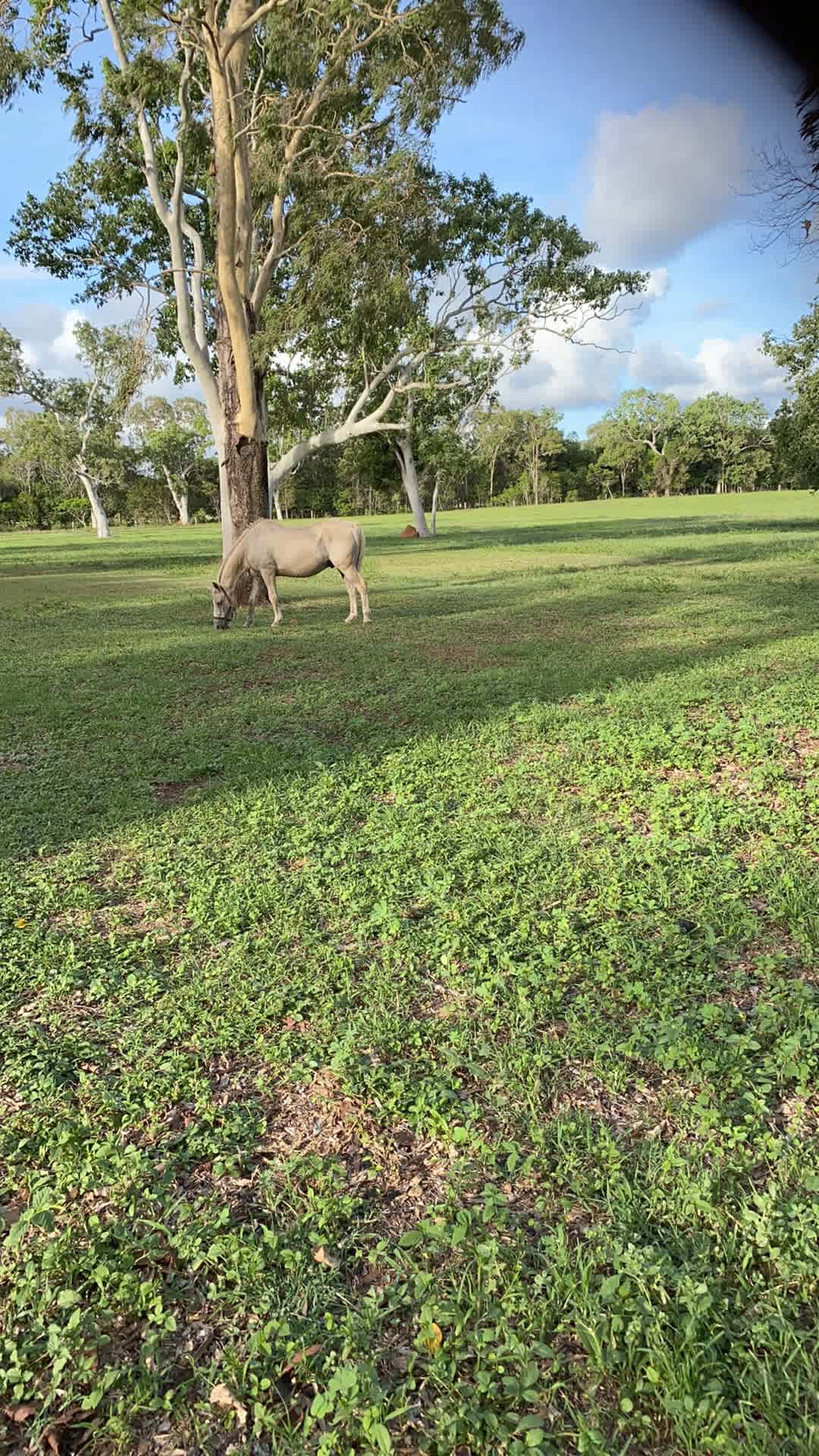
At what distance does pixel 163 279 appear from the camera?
19219 millimetres

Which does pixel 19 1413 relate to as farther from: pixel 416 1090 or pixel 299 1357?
pixel 416 1090

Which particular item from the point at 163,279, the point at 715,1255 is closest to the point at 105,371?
the point at 163,279

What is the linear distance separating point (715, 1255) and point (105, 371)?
50.0 m

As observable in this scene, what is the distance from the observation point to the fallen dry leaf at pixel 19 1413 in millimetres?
1624

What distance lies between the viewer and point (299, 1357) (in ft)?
5.54

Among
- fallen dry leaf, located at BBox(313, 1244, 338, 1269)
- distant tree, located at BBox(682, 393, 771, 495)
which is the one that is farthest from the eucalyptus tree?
distant tree, located at BBox(682, 393, 771, 495)

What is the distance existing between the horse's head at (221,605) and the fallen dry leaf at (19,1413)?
11.5 metres

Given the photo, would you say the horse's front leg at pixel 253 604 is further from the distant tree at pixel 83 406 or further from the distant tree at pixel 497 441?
the distant tree at pixel 497 441

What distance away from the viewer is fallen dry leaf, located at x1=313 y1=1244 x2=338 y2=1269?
193 cm

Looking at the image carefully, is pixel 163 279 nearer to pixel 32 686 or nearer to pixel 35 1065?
pixel 32 686

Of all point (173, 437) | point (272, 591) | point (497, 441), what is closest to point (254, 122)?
point (272, 591)

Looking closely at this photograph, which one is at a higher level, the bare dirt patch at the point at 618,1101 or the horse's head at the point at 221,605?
the horse's head at the point at 221,605

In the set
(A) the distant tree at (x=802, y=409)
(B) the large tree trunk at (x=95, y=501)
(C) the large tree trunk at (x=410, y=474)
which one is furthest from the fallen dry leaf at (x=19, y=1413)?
(B) the large tree trunk at (x=95, y=501)

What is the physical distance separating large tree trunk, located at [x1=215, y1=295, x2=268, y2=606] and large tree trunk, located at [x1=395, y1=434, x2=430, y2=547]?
2228cm
